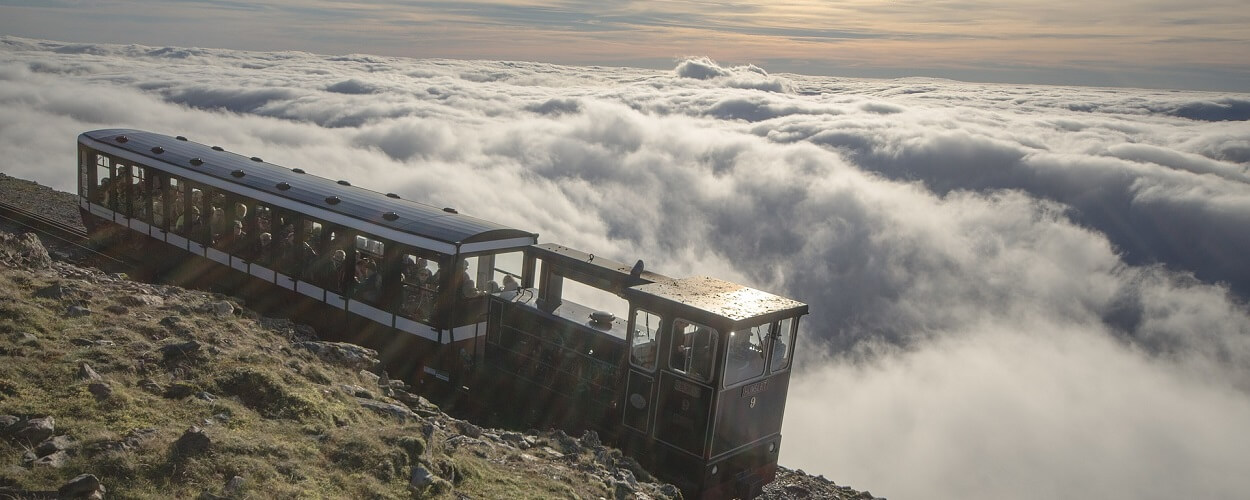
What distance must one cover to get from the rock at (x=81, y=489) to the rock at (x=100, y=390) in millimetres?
1911

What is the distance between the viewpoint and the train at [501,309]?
13375mm

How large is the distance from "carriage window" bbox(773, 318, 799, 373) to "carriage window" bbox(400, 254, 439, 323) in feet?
21.2

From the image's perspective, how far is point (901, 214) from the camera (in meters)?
167

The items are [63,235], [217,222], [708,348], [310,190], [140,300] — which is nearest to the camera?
[140,300]

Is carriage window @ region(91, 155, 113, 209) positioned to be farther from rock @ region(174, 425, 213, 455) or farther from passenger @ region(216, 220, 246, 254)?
rock @ region(174, 425, 213, 455)

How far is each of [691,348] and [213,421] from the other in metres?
6.98

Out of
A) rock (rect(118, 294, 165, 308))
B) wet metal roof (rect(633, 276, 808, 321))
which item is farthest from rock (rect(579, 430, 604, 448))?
rock (rect(118, 294, 165, 308))

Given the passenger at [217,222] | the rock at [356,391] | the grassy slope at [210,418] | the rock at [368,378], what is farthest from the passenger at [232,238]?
the rock at [356,391]

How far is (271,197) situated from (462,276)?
566 cm

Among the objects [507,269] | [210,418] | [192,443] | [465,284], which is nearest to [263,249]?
[465,284]

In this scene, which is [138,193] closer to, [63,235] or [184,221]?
[184,221]

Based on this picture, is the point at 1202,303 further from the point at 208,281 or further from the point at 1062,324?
the point at 208,281

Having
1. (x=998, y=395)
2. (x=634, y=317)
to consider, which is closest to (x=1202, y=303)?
(x=998, y=395)

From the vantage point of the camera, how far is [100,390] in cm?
880
